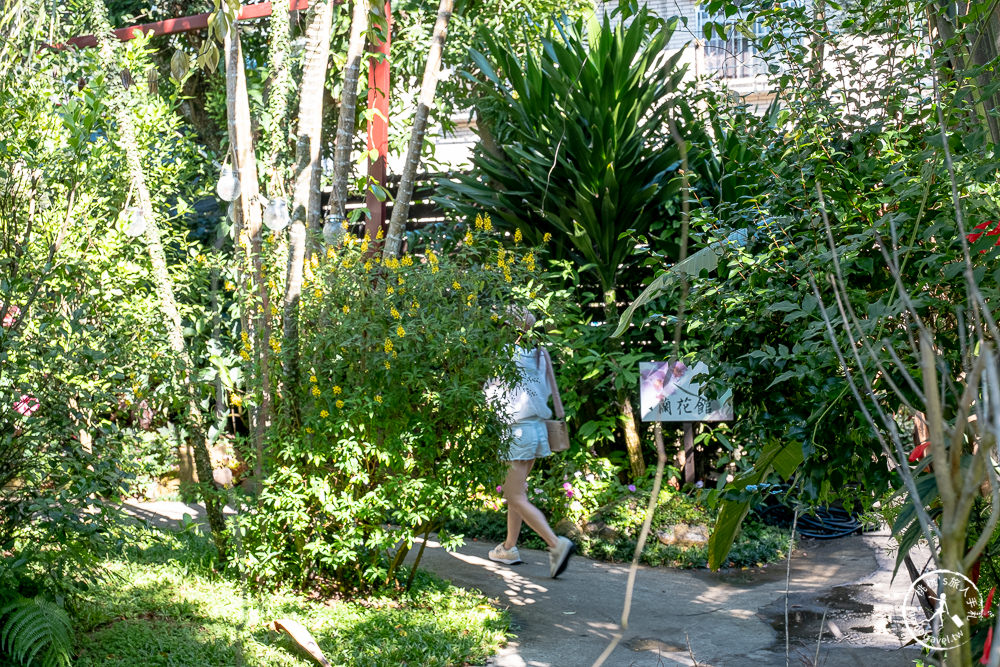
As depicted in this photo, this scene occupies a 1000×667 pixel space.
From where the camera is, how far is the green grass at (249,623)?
387 cm

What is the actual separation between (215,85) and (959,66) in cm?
721

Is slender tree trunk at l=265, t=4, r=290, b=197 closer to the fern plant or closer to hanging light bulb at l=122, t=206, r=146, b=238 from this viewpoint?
hanging light bulb at l=122, t=206, r=146, b=238

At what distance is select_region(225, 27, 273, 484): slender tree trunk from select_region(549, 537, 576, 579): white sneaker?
203 cm

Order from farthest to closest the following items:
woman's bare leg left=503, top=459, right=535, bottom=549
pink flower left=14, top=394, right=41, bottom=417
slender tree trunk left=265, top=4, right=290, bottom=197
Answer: woman's bare leg left=503, top=459, right=535, bottom=549 → slender tree trunk left=265, top=4, right=290, bottom=197 → pink flower left=14, top=394, right=41, bottom=417

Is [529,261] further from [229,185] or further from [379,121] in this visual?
[379,121]

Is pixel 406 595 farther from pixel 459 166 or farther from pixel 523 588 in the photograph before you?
pixel 459 166

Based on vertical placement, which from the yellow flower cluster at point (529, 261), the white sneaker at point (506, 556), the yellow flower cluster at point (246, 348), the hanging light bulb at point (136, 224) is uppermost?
the hanging light bulb at point (136, 224)

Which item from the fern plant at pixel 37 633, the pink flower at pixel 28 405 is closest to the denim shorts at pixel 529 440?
the pink flower at pixel 28 405

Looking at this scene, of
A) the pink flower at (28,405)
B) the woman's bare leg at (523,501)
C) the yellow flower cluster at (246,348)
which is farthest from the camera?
the woman's bare leg at (523,501)

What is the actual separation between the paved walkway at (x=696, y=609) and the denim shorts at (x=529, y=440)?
2.56 ft

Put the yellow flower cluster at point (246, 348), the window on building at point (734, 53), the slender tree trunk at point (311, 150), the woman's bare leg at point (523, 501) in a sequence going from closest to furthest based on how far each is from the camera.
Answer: the window on building at point (734, 53)
the slender tree trunk at point (311, 150)
the yellow flower cluster at point (246, 348)
the woman's bare leg at point (523, 501)

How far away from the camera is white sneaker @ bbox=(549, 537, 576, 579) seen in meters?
5.75

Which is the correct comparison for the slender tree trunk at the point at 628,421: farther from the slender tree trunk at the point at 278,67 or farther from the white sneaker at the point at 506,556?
the slender tree trunk at the point at 278,67

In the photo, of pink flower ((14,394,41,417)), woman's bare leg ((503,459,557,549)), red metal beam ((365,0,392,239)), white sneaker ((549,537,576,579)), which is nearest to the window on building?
red metal beam ((365,0,392,239))
